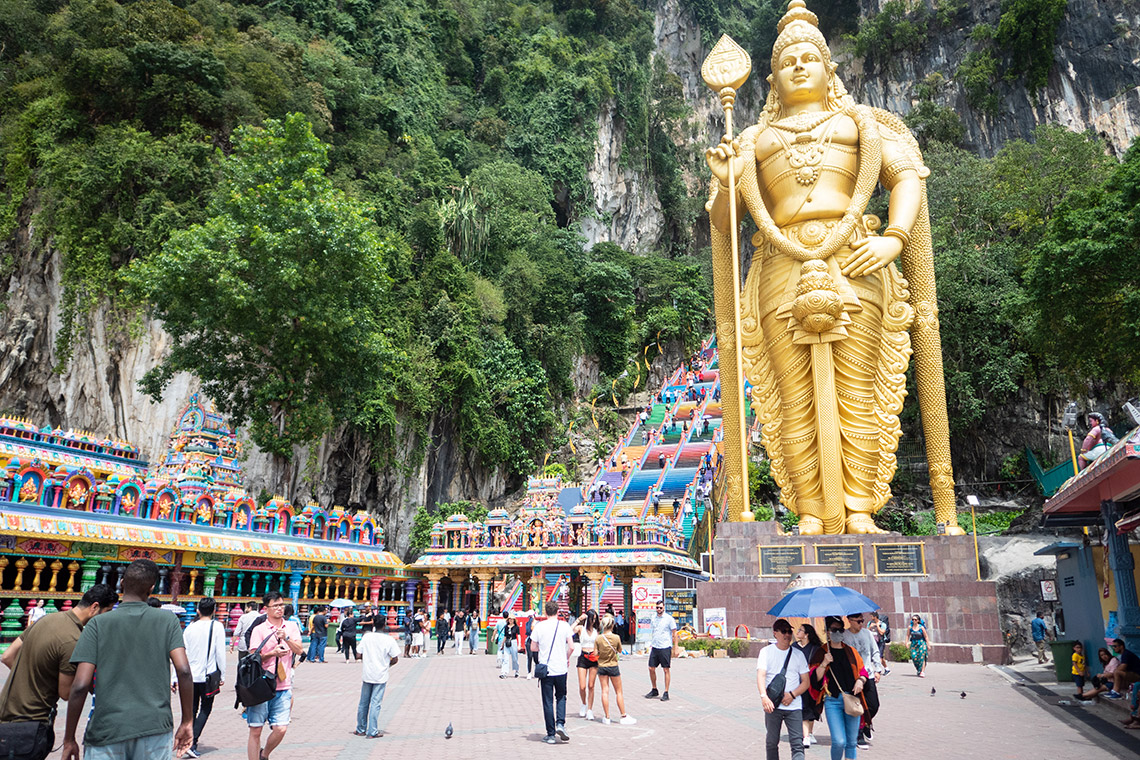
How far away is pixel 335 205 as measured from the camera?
54.1 feet

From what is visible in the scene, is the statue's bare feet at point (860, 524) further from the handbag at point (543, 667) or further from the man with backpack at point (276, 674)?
the man with backpack at point (276, 674)

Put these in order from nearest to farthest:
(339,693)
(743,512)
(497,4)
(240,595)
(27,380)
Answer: (339,693), (743,512), (240,595), (27,380), (497,4)

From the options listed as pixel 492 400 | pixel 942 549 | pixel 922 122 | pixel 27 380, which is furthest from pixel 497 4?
pixel 942 549

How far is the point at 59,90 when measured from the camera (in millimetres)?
19000

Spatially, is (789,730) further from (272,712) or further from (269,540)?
(269,540)

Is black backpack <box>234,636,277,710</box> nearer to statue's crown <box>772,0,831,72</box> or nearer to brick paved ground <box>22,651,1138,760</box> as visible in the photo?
brick paved ground <box>22,651,1138,760</box>

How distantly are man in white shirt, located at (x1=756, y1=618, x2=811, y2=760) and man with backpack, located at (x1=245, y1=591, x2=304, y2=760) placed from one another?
2.72m

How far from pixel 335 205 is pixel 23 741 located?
14426mm

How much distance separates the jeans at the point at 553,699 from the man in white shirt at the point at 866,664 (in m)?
2.13

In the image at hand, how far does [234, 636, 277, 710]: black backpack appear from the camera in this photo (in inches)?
183

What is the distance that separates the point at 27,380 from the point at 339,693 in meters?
14.7

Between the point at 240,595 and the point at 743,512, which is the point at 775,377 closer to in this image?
the point at 743,512

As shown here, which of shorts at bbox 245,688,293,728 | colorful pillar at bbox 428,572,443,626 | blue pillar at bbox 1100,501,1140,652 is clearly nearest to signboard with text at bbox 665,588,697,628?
colorful pillar at bbox 428,572,443,626

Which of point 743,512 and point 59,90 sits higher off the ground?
point 59,90
